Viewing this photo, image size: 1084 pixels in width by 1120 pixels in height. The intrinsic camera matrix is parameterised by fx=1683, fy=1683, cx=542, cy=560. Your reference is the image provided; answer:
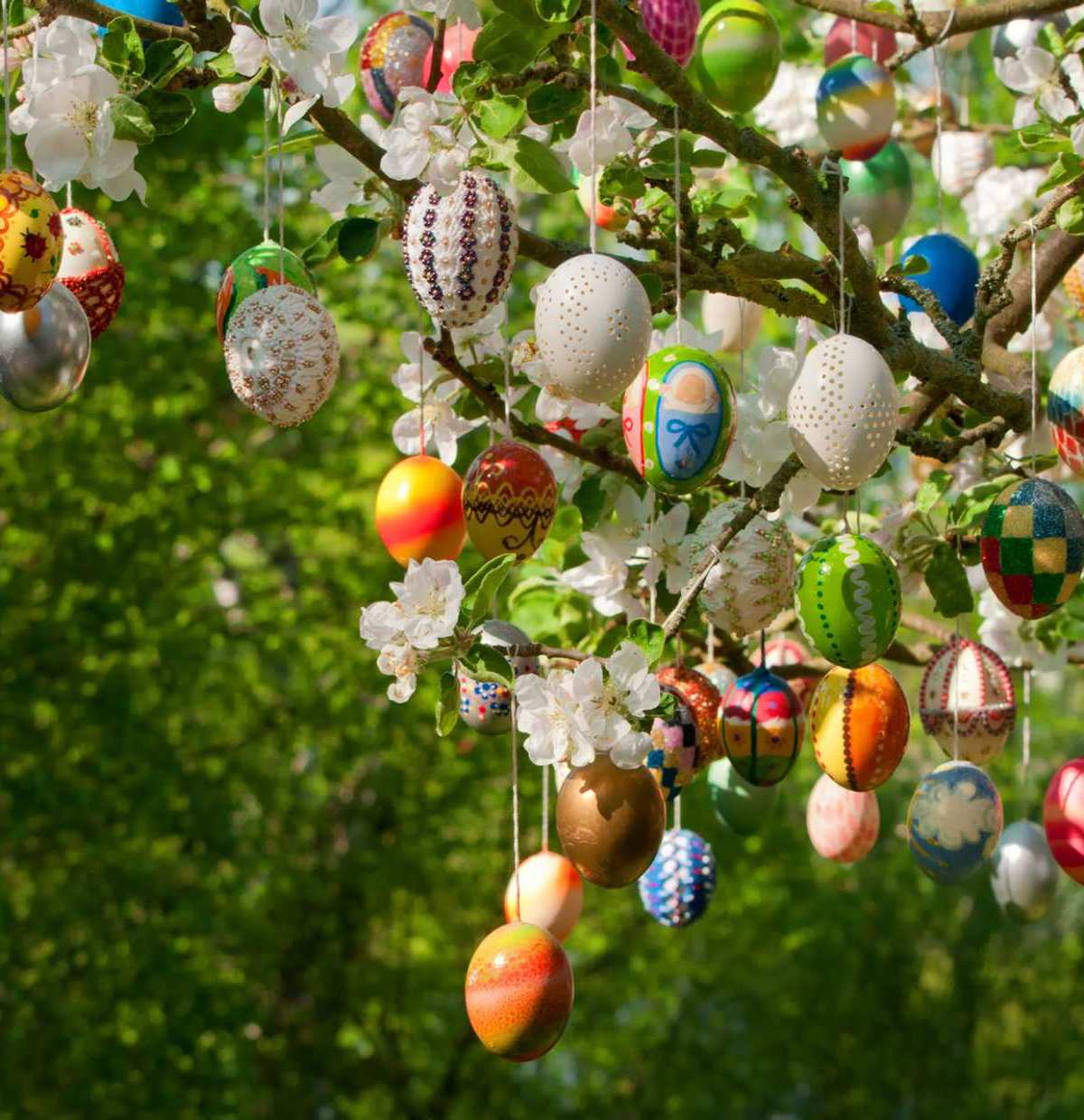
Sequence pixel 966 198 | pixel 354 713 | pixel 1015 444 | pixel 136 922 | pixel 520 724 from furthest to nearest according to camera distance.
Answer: pixel 354 713 < pixel 136 922 < pixel 966 198 < pixel 1015 444 < pixel 520 724

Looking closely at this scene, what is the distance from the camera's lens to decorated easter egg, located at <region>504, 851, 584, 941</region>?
2504mm

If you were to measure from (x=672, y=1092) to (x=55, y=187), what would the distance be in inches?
188

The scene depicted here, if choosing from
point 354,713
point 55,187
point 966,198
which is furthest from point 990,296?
point 354,713

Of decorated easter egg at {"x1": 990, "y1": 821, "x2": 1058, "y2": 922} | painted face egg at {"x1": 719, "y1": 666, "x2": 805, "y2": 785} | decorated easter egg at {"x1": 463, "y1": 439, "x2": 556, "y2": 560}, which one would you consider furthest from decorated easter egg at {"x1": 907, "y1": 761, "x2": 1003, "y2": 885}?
decorated easter egg at {"x1": 463, "y1": 439, "x2": 556, "y2": 560}

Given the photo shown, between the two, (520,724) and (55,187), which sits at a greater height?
(55,187)

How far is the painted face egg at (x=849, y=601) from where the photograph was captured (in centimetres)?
193

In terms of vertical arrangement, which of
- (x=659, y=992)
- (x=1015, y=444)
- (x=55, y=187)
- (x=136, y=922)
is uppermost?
(x=55, y=187)

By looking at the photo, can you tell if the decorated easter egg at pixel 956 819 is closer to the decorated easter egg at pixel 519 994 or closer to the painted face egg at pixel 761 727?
the painted face egg at pixel 761 727

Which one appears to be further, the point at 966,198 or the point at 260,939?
the point at 260,939

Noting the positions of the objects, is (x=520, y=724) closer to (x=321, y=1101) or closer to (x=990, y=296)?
(x=990, y=296)

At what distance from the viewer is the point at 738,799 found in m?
2.78

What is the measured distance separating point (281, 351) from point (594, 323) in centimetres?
39

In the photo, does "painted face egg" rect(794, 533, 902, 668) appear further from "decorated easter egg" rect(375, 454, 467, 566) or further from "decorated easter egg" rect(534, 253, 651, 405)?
"decorated easter egg" rect(375, 454, 467, 566)

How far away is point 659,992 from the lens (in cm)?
586
